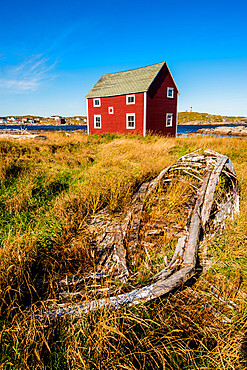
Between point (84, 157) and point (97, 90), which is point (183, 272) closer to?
point (84, 157)

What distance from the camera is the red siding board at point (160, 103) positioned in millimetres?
20841

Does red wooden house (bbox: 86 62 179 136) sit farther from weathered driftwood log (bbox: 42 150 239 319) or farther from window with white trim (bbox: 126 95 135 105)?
weathered driftwood log (bbox: 42 150 239 319)

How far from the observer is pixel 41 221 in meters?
4.07

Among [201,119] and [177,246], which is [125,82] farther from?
[201,119]

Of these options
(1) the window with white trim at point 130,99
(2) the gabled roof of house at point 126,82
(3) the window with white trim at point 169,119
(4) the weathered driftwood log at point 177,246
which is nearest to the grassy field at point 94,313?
(4) the weathered driftwood log at point 177,246

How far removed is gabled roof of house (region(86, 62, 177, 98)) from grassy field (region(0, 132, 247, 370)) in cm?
1809

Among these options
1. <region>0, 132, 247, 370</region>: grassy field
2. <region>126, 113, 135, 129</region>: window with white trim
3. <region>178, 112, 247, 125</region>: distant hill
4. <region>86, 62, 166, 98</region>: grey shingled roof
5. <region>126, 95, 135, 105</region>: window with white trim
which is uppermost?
<region>178, 112, 247, 125</region>: distant hill

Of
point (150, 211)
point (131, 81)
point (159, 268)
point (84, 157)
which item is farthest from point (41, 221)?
point (131, 81)

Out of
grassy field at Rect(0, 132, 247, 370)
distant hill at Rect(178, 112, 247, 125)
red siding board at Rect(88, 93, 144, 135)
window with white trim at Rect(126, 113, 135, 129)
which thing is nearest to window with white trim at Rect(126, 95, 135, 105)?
red siding board at Rect(88, 93, 144, 135)

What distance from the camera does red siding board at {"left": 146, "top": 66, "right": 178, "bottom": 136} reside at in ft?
68.4

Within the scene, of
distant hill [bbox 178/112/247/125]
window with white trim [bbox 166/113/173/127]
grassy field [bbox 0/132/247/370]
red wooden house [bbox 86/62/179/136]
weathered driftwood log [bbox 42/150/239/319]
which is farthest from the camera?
distant hill [bbox 178/112/247/125]

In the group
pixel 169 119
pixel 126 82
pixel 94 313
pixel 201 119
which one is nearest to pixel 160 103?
pixel 169 119

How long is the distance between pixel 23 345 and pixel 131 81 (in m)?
25.0

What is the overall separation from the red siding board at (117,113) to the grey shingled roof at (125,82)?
740mm
